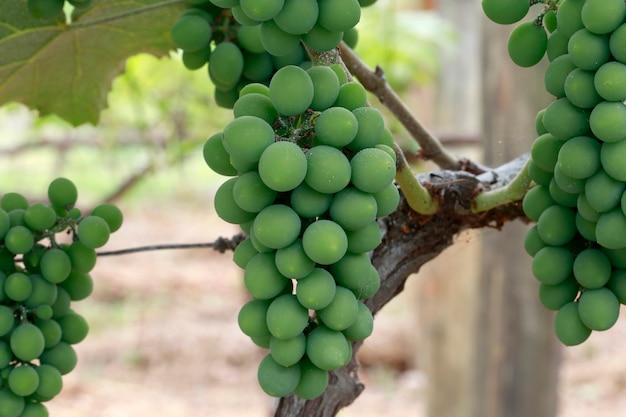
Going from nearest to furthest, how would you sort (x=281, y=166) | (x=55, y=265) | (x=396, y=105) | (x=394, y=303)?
(x=281, y=166), (x=55, y=265), (x=396, y=105), (x=394, y=303)

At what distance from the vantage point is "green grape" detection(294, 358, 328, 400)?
1.90ft

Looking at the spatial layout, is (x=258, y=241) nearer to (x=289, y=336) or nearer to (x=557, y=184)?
(x=289, y=336)

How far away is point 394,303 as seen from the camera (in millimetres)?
5738

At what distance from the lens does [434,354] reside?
11.6ft

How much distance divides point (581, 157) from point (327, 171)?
19 cm

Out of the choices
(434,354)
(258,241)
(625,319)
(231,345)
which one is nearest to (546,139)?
(258,241)

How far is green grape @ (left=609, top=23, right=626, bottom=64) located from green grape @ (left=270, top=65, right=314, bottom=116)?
0.21m

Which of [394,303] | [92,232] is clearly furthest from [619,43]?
[394,303]

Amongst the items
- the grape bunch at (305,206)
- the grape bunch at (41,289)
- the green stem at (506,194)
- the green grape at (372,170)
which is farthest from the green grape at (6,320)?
the green stem at (506,194)

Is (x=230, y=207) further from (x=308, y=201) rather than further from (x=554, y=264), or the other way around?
(x=554, y=264)

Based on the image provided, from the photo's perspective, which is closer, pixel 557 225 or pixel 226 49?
pixel 557 225

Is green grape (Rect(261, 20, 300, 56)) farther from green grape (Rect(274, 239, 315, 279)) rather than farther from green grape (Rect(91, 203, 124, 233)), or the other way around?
green grape (Rect(91, 203, 124, 233))

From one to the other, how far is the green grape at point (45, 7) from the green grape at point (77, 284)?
270mm

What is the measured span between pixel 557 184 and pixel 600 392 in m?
3.78
